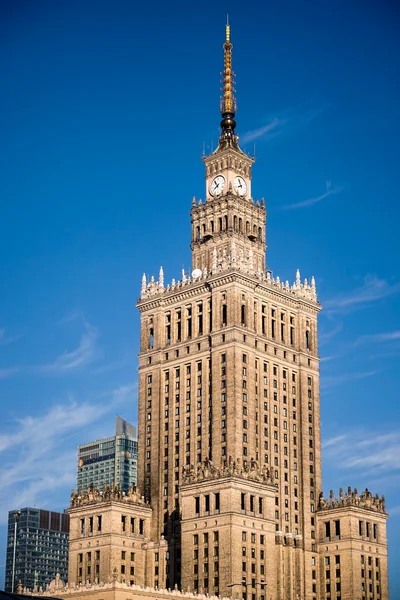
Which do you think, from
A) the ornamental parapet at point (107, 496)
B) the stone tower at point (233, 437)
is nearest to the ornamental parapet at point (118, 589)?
the stone tower at point (233, 437)

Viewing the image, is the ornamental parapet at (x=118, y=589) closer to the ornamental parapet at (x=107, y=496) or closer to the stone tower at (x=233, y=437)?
the stone tower at (x=233, y=437)

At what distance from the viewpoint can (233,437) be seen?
18088cm

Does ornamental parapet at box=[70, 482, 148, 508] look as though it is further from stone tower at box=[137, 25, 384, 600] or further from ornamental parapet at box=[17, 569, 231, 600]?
ornamental parapet at box=[17, 569, 231, 600]

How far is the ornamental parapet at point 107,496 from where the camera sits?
18388 cm

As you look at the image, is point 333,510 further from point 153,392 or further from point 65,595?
point 65,595

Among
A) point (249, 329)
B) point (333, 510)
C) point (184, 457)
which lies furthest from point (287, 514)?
point (249, 329)

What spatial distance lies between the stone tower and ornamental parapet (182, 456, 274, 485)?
7.7 inches

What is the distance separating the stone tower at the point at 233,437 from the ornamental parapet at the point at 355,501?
240cm

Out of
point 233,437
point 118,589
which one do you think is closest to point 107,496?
point 233,437

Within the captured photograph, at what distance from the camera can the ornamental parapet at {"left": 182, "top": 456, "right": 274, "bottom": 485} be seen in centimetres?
17225

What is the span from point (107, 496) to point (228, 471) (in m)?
24.0

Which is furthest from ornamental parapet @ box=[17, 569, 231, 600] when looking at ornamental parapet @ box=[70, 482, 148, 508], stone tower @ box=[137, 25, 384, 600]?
ornamental parapet @ box=[70, 482, 148, 508]

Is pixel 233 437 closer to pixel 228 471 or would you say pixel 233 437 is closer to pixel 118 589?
pixel 228 471

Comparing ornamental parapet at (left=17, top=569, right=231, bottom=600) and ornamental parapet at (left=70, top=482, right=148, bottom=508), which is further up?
ornamental parapet at (left=70, top=482, right=148, bottom=508)
